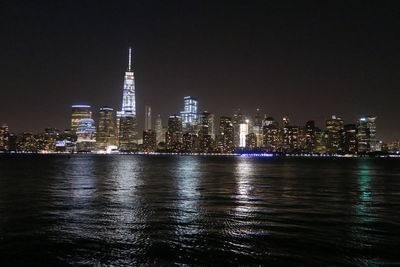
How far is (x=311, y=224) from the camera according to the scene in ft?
88.7

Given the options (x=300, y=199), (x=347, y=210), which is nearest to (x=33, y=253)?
(x=347, y=210)

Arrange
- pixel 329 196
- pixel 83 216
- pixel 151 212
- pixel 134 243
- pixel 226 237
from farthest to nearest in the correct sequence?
1. pixel 329 196
2. pixel 151 212
3. pixel 83 216
4. pixel 226 237
5. pixel 134 243

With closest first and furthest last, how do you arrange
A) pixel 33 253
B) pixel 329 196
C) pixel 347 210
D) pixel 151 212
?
pixel 33 253
pixel 151 212
pixel 347 210
pixel 329 196

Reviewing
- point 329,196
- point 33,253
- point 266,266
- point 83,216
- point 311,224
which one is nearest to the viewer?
point 266,266

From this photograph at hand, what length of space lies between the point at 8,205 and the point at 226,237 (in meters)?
21.5

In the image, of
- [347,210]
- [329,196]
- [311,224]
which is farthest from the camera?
[329,196]

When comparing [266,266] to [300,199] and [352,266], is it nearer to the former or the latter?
[352,266]

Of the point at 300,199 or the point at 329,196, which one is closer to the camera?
the point at 300,199

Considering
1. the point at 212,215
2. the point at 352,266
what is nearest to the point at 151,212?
the point at 212,215

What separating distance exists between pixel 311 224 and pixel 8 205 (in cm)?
2445

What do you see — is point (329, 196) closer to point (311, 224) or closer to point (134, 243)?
point (311, 224)

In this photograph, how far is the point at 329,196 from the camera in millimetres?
45281

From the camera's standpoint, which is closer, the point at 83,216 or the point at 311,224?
the point at 311,224

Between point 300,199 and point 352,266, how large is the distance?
24.3m
